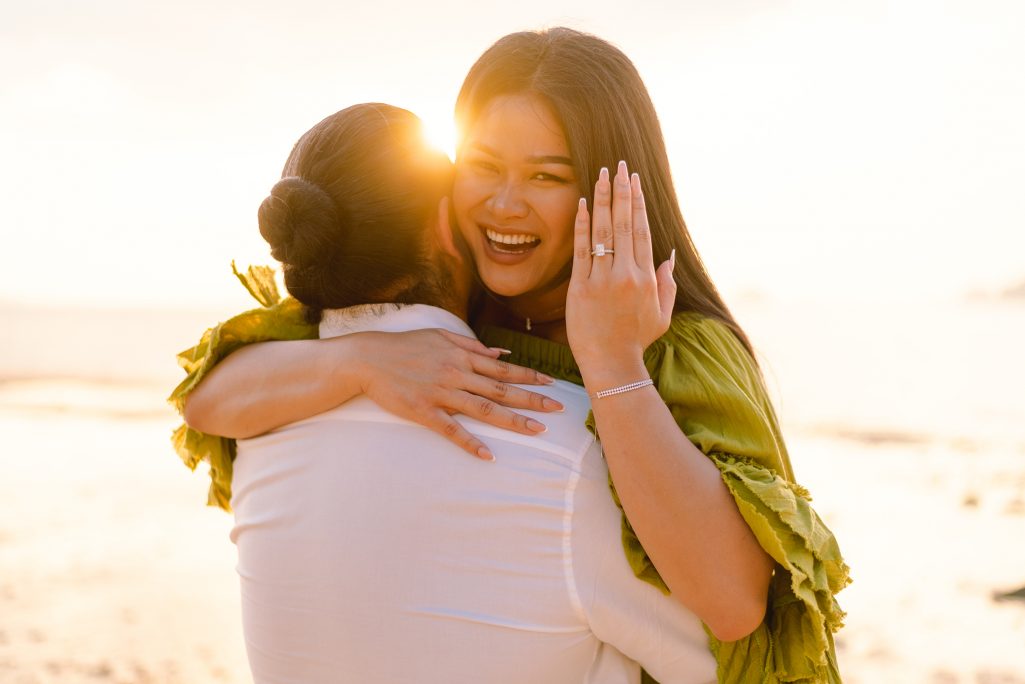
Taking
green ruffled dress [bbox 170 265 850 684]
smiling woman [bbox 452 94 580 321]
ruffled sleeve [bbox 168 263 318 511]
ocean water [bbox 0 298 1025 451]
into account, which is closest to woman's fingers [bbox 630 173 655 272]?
green ruffled dress [bbox 170 265 850 684]

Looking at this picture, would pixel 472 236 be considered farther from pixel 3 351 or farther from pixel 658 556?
pixel 3 351

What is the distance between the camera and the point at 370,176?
5.64 feet

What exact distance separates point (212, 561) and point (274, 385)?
5.17 metres

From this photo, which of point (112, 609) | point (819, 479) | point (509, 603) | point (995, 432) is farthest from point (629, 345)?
point (995, 432)

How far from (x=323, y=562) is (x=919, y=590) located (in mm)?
5494

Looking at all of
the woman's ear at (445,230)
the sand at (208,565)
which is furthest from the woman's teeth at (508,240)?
the sand at (208,565)

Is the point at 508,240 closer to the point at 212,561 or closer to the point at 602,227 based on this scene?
the point at 602,227

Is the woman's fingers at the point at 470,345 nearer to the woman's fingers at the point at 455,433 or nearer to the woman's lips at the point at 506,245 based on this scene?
the woman's fingers at the point at 455,433

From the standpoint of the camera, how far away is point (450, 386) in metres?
1.56

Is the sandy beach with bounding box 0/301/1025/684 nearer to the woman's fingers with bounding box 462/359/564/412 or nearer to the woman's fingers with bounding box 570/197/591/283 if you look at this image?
the woman's fingers with bounding box 570/197/591/283

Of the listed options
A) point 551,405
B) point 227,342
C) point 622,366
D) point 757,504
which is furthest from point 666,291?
point 227,342

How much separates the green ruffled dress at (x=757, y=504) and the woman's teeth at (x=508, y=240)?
1.66 ft

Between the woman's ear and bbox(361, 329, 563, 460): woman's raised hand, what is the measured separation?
0.77 feet

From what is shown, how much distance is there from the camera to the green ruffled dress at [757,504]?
1.45m
